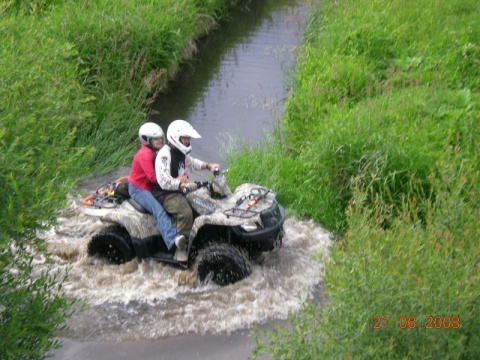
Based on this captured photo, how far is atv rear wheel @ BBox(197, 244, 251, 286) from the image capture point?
26.9ft

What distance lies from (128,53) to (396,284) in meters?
9.73

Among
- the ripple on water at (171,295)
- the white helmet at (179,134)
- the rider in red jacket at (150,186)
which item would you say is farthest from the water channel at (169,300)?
the white helmet at (179,134)

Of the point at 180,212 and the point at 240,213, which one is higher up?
the point at 240,213

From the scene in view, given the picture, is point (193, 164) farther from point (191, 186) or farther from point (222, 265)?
point (222, 265)

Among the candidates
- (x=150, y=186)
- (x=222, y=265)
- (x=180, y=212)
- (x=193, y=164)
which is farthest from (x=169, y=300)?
(x=193, y=164)

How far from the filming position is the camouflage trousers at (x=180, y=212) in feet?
28.2

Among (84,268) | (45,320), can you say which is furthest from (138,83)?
(45,320)

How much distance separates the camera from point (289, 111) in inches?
486

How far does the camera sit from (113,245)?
351 inches

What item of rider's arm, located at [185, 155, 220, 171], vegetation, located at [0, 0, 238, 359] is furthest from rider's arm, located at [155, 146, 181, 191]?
vegetation, located at [0, 0, 238, 359]

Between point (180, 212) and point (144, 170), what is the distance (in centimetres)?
67

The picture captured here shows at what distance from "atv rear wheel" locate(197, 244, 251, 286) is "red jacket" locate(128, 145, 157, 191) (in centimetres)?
114

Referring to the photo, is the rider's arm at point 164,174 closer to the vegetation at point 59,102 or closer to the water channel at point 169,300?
the vegetation at point 59,102

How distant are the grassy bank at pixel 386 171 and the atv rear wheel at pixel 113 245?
245 cm
